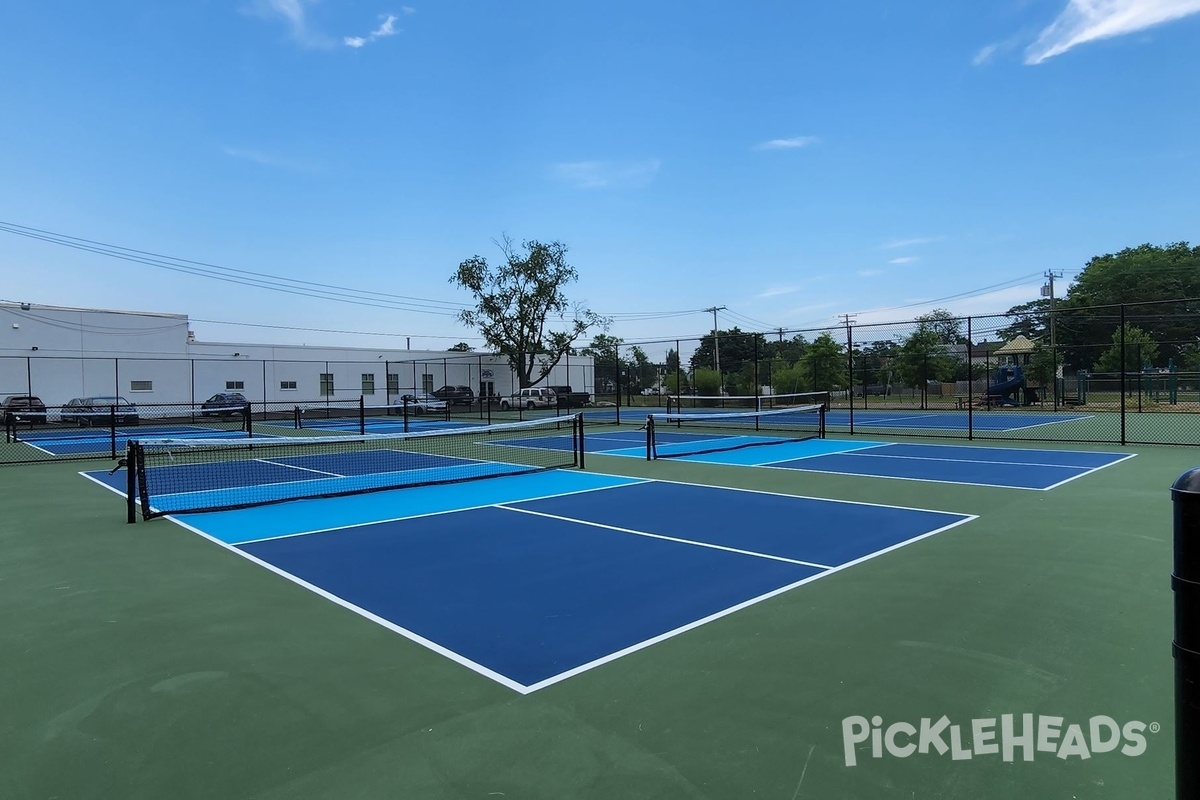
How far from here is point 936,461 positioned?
1303 centimetres

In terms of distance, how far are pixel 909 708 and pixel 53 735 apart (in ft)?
13.0

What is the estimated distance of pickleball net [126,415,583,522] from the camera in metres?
9.51

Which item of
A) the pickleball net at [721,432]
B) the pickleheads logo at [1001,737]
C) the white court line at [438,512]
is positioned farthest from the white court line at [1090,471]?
the pickleheads logo at [1001,737]

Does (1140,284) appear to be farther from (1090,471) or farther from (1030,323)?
(1090,471)

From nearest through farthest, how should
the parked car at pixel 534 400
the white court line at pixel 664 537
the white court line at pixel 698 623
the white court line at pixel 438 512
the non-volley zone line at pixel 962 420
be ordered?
the white court line at pixel 698 623, the white court line at pixel 664 537, the white court line at pixel 438 512, the non-volley zone line at pixel 962 420, the parked car at pixel 534 400

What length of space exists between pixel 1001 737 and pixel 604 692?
5.89 ft

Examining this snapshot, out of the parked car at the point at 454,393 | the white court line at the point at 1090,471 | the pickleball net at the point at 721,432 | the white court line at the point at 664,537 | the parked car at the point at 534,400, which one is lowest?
the white court line at the point at 664,537

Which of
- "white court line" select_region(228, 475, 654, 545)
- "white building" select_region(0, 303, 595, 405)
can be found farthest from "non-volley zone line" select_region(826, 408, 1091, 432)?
"white building" select_region(0, 303, 595, 405)

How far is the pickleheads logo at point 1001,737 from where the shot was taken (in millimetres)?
3016

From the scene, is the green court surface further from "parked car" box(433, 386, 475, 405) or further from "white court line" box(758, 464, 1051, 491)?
"parked car" box(433, 386, 475, 405)

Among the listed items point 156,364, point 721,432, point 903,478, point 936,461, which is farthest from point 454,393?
point 903,478

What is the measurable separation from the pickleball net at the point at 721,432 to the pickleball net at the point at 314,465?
2.10 m

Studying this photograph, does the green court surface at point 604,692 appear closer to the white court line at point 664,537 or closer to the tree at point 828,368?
the white court line at point 664,537

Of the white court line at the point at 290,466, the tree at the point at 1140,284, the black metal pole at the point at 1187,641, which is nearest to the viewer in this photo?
the black metal pole at the point at 1187,641
